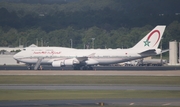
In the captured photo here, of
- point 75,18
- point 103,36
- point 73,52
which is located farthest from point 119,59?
point 75,18

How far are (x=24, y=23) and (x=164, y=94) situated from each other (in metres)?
130

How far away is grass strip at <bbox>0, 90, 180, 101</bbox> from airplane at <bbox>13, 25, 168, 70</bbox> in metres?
40.1

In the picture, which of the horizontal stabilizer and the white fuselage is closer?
the horizontal stabilizer

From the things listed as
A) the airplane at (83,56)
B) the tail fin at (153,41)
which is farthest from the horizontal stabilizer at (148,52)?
the tail fin at (153,41)

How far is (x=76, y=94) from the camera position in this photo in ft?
134

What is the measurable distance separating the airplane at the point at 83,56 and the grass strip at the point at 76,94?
4010 centimetres

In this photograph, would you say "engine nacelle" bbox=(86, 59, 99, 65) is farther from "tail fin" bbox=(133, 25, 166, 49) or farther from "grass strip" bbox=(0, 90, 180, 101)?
"grass strip" bbox=(0, 90, 180, 101)

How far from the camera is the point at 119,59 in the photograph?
84.2 meters

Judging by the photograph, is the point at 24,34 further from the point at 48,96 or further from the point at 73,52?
the point at 48,96

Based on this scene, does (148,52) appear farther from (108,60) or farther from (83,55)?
(83,55)

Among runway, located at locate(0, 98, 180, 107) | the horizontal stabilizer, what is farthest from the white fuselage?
runway, located at locate(0, 98, 180, 107)

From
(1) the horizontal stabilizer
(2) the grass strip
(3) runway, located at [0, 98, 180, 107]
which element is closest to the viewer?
(3) runway, located at [0, 98, 180, 107]

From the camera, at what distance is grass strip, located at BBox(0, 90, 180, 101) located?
38438 millimetres

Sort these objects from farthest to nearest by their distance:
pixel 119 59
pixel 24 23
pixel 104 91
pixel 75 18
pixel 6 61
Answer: pixel 75 18
pixel 24 23
pixel 6 61
pixel 119 59
pixel 104 91
